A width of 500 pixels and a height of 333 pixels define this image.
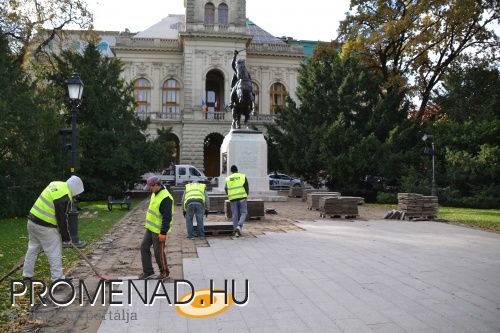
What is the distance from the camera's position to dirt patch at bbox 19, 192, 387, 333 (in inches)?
194

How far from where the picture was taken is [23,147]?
626 inches

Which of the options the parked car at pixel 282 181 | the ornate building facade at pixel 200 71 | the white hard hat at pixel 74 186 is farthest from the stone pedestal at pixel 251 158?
the ornate building facade at pixel 200 71

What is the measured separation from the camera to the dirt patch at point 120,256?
16.2ft

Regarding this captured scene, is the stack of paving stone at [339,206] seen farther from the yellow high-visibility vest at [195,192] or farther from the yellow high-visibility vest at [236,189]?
the yellow high-visibility vest at [195,192]

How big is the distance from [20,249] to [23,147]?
7599 mm

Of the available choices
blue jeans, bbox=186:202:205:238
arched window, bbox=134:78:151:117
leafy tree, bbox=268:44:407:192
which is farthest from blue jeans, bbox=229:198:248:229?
arched window, bbox=134:78:151:117

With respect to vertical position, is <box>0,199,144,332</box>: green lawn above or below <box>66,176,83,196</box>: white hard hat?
below

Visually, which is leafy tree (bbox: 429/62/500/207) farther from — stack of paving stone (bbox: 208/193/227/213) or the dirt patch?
stack of paving stone (bbox: 208/193/227/213)

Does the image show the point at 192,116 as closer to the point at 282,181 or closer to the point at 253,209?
the point at 282,181

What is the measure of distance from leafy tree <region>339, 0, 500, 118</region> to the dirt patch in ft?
47.9

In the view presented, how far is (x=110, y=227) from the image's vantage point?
13289mm

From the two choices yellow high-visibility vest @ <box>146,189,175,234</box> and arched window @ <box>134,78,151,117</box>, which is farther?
arched window @ <box>134,78,151,117</box>

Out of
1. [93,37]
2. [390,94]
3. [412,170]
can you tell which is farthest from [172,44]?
[412,170]

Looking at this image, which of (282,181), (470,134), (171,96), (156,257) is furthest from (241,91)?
(171,96)
